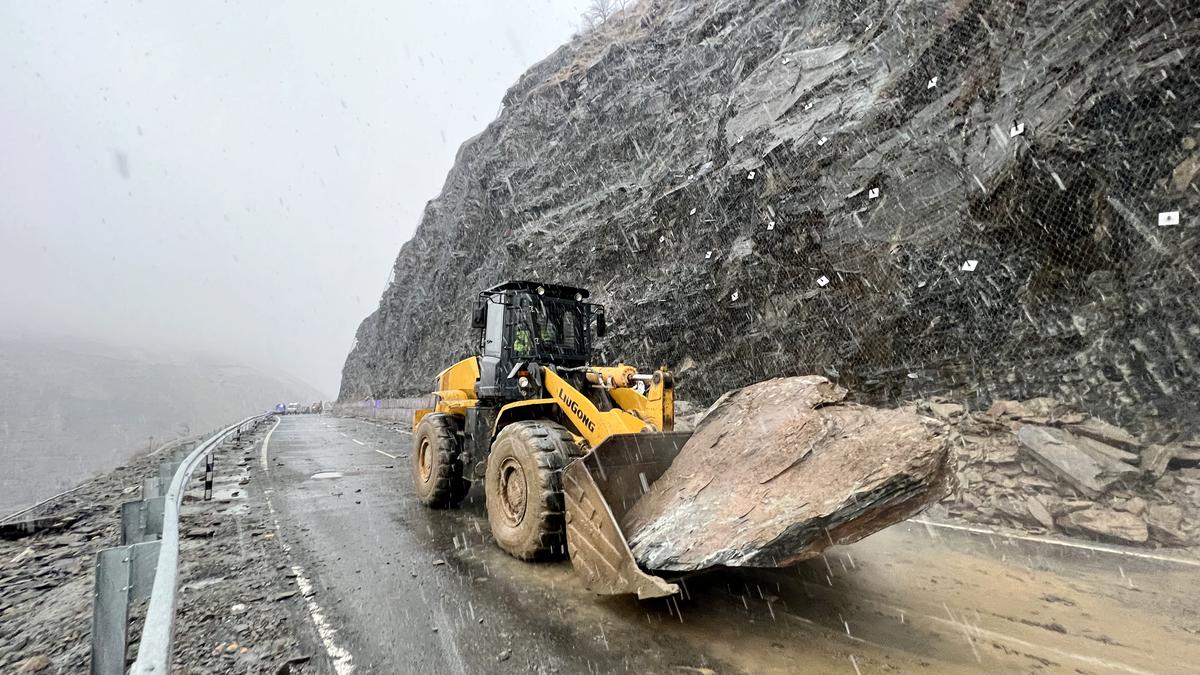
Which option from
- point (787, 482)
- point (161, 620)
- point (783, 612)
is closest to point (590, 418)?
point (787, 482)

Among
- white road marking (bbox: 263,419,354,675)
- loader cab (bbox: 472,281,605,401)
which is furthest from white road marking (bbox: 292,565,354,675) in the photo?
loader cab (bbox: 472,281,605,401)

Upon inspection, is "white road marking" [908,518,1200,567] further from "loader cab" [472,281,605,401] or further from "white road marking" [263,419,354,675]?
"white road marking" [263,419,354,675]

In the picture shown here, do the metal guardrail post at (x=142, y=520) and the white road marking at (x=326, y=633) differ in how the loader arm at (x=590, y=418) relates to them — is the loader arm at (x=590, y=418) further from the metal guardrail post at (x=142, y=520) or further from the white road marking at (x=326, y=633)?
the metal guardrail post at (x=142, y=520)

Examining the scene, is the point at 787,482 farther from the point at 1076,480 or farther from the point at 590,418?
the point at 1076,480

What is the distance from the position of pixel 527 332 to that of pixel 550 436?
73.2 inches

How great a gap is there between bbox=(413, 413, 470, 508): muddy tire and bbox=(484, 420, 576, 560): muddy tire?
1.65m

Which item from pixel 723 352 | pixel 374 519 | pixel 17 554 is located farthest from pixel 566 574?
pixel 723 352

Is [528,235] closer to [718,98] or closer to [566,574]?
[718,98]

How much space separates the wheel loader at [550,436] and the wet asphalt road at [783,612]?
40 cm

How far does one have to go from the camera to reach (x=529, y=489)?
14.4ft

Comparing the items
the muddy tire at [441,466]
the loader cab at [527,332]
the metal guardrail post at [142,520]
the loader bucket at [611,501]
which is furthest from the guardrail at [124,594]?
the muddy tire at [441,466]

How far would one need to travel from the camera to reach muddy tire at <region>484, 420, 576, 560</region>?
4266mm

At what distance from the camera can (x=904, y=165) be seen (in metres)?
9.88

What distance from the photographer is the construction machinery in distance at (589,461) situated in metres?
2.96
